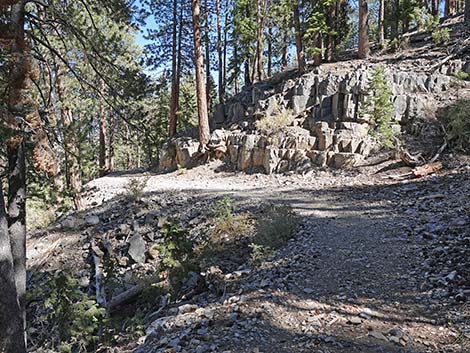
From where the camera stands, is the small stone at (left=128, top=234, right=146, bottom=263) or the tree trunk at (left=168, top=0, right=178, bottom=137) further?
the tree trunk at (left=168, top=0, right=178, bottom=137)

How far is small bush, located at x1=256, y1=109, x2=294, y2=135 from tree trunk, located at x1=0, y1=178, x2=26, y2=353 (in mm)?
10359

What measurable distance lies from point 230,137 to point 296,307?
440 inches

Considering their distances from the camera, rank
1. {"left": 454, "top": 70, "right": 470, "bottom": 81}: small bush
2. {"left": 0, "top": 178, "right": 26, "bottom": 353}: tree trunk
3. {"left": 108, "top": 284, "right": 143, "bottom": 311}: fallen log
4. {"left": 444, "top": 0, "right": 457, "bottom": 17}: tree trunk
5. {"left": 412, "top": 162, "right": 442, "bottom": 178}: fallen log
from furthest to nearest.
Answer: {"left": 444, "top": 0, "right": 457, "bottom": 17}: tree trunk < {"left": 454, "top": 70, "right": 470, "bottom": 81}: small bush < {"left": 412, "top": 162, "right": 442, "bottom": 178}: fallen log < {"left": 108, "top": 284, "right": 143, "bottom": 311}: fallen log < {"left": 0, "top": 178, "right": 26, "bottom": 353}: tree trunk

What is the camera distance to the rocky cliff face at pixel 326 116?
38.5 ft

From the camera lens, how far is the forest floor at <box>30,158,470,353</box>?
3371 millimetres

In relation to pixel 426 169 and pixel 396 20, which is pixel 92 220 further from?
pixel 396 20

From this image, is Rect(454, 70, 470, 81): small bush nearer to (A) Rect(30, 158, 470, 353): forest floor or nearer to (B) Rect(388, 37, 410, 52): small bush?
(B) Rect(388, 37, 410, 52): small bush

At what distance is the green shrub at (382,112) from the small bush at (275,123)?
314 cm

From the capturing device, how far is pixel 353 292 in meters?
4.20

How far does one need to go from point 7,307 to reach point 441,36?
16868mm

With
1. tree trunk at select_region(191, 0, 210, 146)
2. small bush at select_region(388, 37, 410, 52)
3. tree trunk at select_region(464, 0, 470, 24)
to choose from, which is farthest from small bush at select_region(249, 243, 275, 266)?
tree trunk at select_region(464, 0, 470, 24)

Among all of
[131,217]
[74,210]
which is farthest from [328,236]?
[74,210]

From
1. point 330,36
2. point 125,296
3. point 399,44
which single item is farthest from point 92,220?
point 399,44

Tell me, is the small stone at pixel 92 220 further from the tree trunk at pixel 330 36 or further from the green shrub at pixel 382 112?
the tree trunk at pixel 330 36
